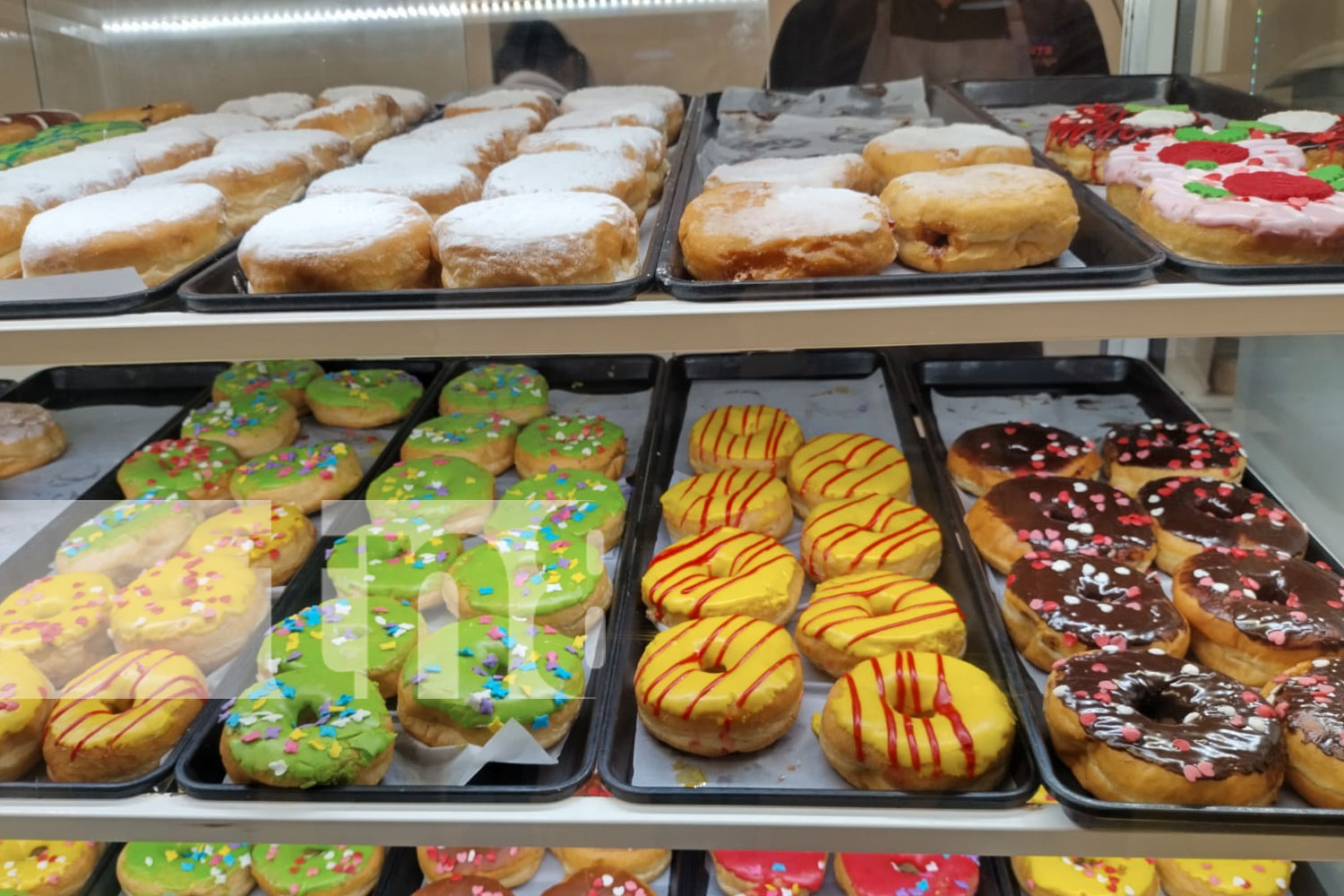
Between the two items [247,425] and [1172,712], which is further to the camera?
[247,425]

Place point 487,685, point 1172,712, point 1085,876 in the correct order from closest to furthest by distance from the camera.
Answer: point 1172,712, point 487,685, point 1085,876

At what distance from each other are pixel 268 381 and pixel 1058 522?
1.78 metres

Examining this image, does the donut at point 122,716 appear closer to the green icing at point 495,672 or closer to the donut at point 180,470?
the green icing at point 495,672

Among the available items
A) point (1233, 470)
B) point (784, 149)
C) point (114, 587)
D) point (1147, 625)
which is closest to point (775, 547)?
point (1147, 625)

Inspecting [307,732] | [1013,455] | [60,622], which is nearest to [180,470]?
[60,622]

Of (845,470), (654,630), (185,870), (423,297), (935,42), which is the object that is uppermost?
(935,42)

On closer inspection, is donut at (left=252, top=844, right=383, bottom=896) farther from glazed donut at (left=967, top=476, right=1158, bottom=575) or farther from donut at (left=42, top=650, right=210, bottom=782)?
glazed donut at (left=967, top=476, right=1158, bottom=575)

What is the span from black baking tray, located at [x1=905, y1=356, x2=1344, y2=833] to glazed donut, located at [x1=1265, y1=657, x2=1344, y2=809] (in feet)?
0.11

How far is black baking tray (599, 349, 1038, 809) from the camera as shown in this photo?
1392 mm

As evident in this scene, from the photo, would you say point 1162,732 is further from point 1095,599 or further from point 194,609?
point 194,609

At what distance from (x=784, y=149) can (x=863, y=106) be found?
354mm

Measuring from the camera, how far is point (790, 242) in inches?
55.2

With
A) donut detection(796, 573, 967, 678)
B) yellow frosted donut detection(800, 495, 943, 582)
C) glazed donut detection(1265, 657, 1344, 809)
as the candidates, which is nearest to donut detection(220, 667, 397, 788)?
donut detection(796, 573, 967, 678)

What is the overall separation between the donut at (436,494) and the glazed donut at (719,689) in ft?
1.91
